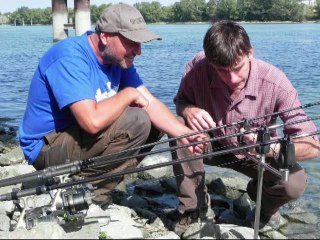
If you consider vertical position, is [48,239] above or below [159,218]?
above

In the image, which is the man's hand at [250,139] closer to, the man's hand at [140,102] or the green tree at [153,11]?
the man's hand at [140,102]

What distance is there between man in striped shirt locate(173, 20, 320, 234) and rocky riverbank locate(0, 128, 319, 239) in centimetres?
37

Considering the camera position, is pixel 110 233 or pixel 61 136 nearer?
pixel 110 233

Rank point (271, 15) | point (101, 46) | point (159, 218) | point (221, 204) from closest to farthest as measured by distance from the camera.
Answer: point (101, 46) < point (159, 218) < point (221, 204) < point (271, 15)

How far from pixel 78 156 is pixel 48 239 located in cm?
147

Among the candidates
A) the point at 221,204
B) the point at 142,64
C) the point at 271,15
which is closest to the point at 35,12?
the point at 271,15

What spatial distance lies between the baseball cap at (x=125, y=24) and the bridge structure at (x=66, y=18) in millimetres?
15329

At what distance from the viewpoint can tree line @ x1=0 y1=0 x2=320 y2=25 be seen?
10181cm

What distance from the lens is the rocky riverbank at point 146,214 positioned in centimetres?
400

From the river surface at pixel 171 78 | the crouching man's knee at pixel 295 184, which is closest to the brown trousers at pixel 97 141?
the crouching man's knee at pixel 295 184

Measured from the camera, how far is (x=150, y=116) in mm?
4883

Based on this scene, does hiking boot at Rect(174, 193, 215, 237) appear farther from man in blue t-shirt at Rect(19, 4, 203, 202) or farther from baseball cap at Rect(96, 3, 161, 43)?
baseball cap at Rect(96, 3, 161, 43)

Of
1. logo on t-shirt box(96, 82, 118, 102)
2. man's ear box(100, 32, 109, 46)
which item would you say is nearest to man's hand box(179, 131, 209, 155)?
logo on t-shirt box(96, 82, 118, 102)

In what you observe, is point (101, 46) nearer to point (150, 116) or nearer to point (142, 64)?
point (150, 116)
